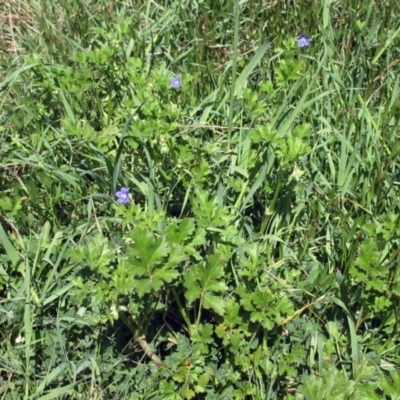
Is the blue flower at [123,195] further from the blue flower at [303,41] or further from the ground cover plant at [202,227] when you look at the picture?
the blue flower at [303,41]

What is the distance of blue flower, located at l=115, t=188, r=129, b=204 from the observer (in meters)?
2.12

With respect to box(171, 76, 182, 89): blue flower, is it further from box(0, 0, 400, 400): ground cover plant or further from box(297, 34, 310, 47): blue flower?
box(297, 34, 310, 47): blue flower

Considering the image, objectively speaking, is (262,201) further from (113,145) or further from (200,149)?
(113,145)

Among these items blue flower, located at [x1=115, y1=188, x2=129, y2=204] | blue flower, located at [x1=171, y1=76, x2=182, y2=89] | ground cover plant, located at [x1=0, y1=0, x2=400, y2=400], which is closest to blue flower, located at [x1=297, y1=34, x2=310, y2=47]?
ground cover plant, located at [x1=0, y1=0, x2=400, y2=400]

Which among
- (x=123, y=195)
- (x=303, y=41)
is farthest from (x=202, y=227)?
(x=303, y=41)

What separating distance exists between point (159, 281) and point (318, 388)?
531mm

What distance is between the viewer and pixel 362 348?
2068 mm

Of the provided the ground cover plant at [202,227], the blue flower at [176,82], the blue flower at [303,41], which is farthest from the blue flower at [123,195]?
the blue flower at [303,41]

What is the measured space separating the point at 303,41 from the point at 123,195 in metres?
1.15

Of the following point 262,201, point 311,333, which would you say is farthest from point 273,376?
point 262,201

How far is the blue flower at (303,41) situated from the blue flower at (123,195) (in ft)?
3.62

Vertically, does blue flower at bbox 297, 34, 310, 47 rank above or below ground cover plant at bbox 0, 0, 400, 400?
above

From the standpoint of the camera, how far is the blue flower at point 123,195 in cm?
212

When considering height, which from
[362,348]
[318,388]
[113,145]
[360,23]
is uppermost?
[360,23]
